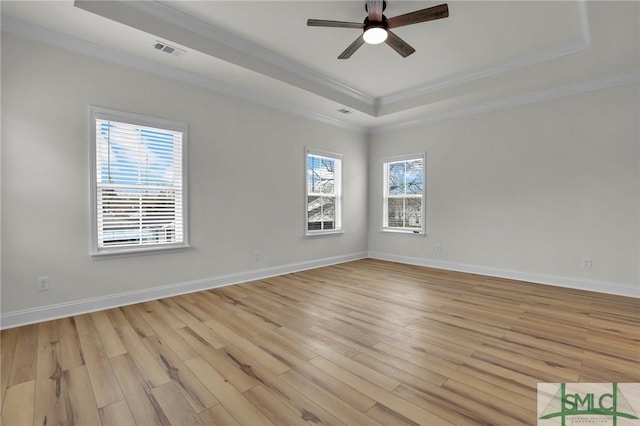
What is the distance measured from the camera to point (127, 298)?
132 inches

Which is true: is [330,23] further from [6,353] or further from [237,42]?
[6,353]

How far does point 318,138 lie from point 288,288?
2798 mm

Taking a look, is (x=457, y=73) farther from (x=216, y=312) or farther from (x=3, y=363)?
(x=3, y=363)

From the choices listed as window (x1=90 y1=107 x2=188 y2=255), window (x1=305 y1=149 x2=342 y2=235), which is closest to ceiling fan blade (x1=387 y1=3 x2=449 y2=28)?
window (x1=90 y1=107 x2=188 y2=255)

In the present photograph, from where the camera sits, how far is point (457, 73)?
434 centimetres

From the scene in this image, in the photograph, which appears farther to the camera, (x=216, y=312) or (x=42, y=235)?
(x=216, y=312)

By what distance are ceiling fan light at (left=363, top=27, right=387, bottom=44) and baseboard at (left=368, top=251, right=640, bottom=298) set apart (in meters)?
3.92

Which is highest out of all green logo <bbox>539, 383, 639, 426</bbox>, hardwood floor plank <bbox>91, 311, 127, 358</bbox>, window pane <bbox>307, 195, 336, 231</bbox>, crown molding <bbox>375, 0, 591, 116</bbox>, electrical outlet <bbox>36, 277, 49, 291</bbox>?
crown molding <bbox>375, 0, 591, 116</bbox>

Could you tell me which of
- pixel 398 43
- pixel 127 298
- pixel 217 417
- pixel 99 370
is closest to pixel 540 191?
pixel 398 43

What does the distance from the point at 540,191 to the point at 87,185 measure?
5833 millimetres

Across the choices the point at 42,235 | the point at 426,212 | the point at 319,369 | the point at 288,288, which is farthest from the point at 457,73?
the point at 42,235

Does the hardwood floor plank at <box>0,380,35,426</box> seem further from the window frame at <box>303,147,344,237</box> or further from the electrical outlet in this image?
the window frame at <box>303,147,344,237</box>

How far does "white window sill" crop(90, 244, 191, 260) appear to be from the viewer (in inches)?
125

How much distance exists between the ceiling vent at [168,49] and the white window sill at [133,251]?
2.20 m
